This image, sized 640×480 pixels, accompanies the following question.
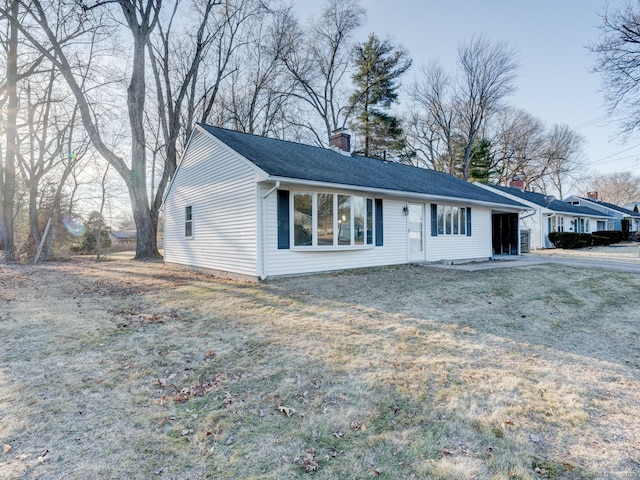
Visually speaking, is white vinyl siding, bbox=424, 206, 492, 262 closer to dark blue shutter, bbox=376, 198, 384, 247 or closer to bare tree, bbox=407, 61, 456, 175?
dark blue shutter, bbox=376, 198, 384, 247

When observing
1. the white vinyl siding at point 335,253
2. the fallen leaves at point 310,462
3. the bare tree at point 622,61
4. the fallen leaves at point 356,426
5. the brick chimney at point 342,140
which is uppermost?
the bare tree at point 622,61

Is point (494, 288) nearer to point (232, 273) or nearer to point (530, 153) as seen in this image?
point (232, 273)

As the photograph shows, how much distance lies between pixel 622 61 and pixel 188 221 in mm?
19925

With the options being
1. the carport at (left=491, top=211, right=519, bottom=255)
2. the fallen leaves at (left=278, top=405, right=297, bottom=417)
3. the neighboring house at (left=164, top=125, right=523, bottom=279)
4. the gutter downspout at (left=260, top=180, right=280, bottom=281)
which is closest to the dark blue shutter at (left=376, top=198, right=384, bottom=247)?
the neighboring house at (left=164, top=125, right=523, bottom=279)

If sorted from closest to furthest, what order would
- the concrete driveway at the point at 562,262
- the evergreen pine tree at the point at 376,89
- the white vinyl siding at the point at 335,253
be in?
the white vinyl siding at the point at 335,253
the concrete driveway at the point at 562,262
the evergreen pine tree at the point at 376,89

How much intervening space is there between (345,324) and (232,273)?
5376 mm

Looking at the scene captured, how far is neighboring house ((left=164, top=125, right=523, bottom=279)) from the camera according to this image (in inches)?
350

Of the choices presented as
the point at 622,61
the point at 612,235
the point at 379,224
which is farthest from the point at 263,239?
the point at 612,235

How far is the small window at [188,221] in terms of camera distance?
12555mm

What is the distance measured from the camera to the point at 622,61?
15.0 meters

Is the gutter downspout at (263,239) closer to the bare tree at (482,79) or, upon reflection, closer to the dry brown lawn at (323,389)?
the dry brown lawn at (323,389)

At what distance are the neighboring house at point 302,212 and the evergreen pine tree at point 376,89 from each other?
10442 mm

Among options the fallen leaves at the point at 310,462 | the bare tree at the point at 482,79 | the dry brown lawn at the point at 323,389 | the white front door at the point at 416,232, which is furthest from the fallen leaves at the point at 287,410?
the bare tree at the point at 482,79

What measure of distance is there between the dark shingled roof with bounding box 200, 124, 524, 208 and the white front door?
0.76 metres
